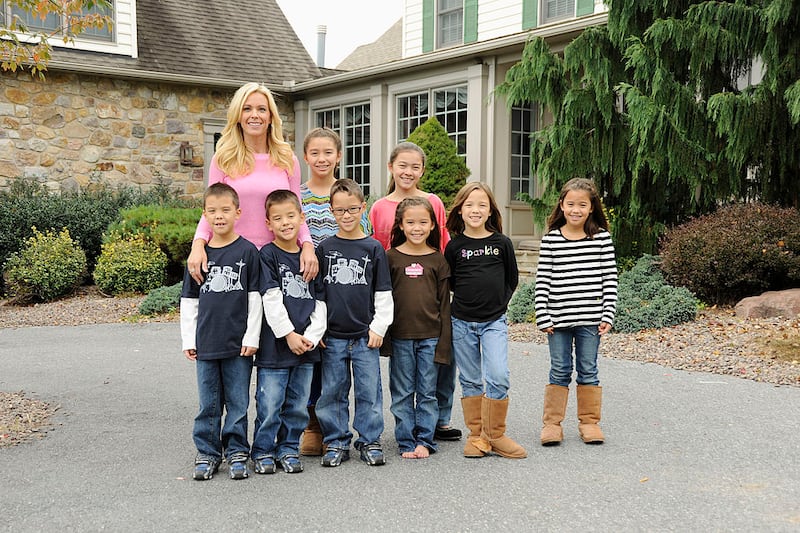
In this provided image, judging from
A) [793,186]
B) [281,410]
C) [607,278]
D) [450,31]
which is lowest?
[281,410]

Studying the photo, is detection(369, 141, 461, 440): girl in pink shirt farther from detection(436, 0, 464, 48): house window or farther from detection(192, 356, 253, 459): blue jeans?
detection(436, 0, 464, 48): house window

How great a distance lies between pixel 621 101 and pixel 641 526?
9287mm

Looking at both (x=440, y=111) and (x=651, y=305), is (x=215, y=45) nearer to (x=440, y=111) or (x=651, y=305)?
(x=440, y=111)

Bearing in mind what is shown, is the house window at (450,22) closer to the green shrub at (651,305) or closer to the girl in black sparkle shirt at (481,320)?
the green shrub at (651,305)

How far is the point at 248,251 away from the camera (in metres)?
4.00

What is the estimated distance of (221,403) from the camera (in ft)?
13.3

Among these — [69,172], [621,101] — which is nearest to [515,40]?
[621,101]

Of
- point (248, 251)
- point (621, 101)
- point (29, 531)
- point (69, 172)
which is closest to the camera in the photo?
point (29, 531)

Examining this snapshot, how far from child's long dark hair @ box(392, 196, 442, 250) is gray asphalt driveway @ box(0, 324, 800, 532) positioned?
1.11 meters

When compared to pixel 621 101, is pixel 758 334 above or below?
below

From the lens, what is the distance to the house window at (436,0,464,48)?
49.7ft

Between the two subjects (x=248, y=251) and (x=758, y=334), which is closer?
(x=248, y=251)

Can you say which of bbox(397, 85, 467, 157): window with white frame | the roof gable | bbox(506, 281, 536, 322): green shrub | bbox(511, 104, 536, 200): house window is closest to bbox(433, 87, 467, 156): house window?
bbox(397, 85, 467, 157): window with white frame

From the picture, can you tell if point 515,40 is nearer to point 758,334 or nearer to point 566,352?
point 758,334
